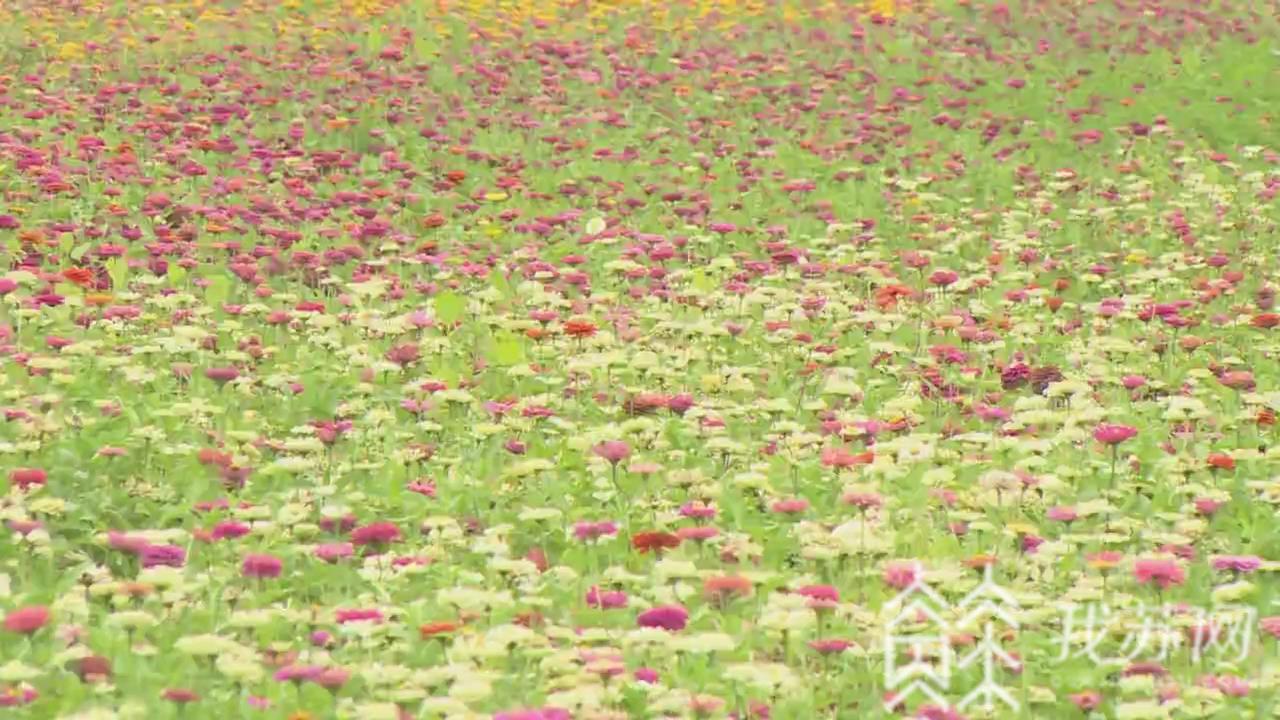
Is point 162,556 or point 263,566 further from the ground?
point 263,566

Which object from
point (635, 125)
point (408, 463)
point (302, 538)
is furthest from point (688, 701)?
point (635, 125)

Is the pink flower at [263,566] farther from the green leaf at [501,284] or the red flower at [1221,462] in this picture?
the green leaf at [501,284]

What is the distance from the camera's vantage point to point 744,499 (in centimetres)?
580

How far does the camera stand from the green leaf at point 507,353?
732 cm

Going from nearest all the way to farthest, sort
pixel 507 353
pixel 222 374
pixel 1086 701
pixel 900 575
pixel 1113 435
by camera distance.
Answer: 1. pixel 1086 701
2. pixel 900 575
3. pixel 1113 435
4. pixel 222 374
5. pixel 507 353

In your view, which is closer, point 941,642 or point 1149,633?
point 941,642

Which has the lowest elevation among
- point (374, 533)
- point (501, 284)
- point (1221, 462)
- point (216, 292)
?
point (501, 284)

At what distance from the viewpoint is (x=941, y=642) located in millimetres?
4488

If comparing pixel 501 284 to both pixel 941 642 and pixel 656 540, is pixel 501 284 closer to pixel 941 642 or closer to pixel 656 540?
pixel 656 540

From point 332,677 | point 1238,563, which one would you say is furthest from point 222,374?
point 1238,563

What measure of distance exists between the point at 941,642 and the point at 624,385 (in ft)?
9.07

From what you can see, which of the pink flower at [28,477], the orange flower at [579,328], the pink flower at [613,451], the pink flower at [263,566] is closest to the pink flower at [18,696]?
the pink flower at [263,566]

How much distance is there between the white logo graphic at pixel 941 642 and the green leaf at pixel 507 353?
9.19 ft

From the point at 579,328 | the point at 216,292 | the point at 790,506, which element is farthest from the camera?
the point at 216,292
